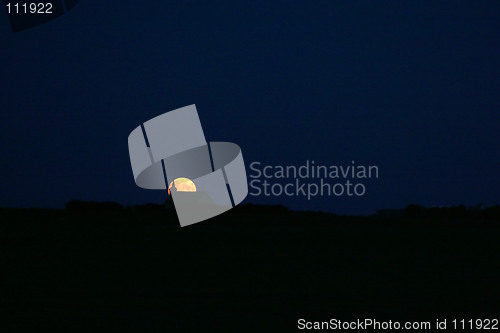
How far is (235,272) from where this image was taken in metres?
5.51

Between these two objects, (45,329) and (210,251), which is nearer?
(45,329)

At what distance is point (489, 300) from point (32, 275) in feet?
14.2

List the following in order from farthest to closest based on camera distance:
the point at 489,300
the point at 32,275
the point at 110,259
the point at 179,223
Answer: the point at 179,223, the point at 110,259, the point at 32,275, the point at 489,300

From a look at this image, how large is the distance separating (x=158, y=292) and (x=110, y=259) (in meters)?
1.48

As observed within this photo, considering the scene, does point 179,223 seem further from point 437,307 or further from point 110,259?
point 437,307

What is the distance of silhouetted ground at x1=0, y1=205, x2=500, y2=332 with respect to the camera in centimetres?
411

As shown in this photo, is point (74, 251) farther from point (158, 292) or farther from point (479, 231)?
point (479, 231)

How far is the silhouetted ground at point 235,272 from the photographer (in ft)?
13.5

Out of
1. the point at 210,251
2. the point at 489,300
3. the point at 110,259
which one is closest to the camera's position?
the point at 489,300

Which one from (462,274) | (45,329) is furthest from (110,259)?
(462,274)

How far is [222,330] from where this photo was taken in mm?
3744

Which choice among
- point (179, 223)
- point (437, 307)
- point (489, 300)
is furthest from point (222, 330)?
point (179, 223)

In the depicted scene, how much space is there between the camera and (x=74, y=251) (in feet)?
20.9

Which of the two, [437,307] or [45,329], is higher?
[45,329]
